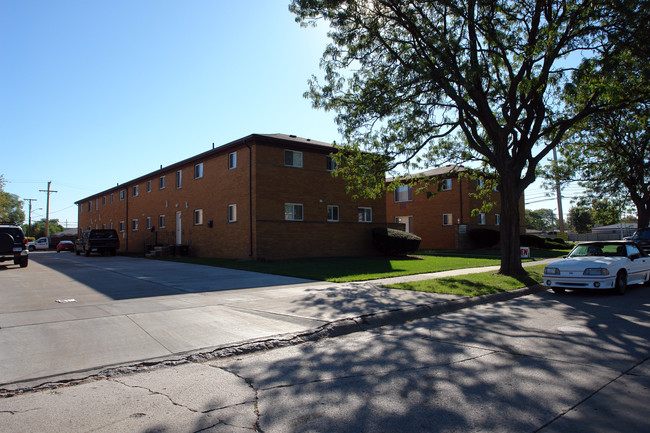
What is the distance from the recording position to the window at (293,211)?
2288cm

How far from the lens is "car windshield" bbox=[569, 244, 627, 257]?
469 inches

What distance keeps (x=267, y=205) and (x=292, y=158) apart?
3256mm

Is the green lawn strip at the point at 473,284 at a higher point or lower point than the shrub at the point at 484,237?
lower

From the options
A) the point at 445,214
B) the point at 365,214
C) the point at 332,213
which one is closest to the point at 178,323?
the point at 332,213

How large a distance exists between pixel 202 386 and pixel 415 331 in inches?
155

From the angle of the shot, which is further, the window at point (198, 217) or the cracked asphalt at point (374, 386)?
the window at point (198, 217)

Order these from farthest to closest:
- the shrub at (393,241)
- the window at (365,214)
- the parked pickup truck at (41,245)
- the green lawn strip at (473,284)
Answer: the parked pickup truck at (41,245)
the window at (365,214)
the shrub at (393,241)
the green lawn strip at (473,284)

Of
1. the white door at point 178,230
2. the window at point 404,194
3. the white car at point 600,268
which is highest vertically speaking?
the window at point 404,194

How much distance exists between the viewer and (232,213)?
23.7 m

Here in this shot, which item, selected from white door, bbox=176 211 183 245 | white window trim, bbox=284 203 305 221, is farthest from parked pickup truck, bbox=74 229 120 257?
white window trim, bbox=284 203 305 221

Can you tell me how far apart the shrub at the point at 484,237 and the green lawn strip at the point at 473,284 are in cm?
2018

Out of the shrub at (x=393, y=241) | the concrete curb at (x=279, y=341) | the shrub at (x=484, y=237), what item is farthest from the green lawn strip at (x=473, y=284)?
the shrub at (x=484, y=237)

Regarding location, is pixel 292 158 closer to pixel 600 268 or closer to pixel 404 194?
pixel 600 268

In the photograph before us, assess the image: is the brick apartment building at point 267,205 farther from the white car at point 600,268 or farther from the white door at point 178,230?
the white car at point 600,268
